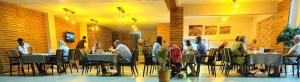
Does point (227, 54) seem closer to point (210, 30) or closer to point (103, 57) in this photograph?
point (103, 57)

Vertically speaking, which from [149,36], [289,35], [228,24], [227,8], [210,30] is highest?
[227,8]

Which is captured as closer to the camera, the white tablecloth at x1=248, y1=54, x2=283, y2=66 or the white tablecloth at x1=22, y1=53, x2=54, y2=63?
the white tablecloth at x1=248, y1=54, x2=283, y2=66

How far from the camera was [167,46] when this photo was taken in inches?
226

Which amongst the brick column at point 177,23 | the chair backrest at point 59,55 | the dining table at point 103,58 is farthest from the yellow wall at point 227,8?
the chair backrest at point 59,55

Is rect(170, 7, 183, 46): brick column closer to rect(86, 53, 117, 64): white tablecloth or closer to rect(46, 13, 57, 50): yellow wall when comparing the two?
rect(86, 53, 117, 64): white tablecloth

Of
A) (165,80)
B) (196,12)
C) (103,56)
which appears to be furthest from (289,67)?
(103,56)

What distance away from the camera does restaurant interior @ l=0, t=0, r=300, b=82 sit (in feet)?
18.0

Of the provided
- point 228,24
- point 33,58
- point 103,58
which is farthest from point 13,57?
point 228,24

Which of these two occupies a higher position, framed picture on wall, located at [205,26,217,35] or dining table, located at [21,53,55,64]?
framed picture on wall, located at [205,26,217,35]

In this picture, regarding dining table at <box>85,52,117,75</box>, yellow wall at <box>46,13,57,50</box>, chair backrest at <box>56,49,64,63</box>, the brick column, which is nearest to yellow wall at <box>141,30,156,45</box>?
yellow wall at <box>46,13,57,50</box>

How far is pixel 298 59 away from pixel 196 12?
3421 mm

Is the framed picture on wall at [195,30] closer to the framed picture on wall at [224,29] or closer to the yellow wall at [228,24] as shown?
the yellow wall at [228,24]

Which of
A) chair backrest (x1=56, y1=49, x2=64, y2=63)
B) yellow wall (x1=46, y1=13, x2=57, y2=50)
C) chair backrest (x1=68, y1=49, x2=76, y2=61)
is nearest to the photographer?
chair backrest (x1=56, y1=49, x2=64, y2=63)

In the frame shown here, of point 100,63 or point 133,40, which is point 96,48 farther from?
point 133,40
